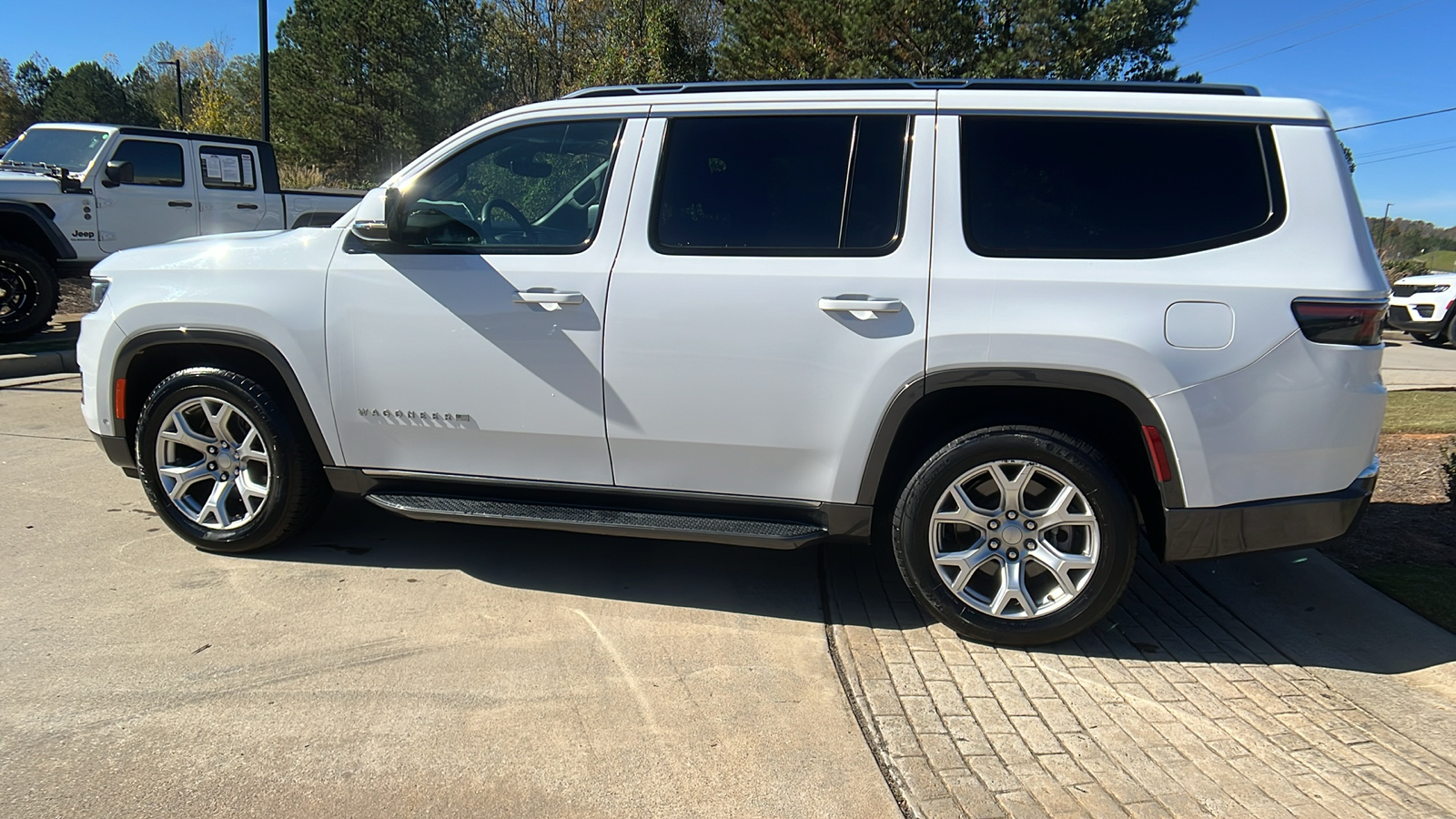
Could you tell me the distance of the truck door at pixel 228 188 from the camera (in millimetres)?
11086

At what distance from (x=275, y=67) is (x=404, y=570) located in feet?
126

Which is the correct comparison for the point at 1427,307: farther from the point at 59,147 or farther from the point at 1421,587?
the point at 59,147

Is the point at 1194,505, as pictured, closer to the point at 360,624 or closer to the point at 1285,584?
the point at 1285,584

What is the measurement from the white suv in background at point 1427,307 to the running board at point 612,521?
557 inches

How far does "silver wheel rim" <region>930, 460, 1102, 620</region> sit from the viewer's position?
11.1ft

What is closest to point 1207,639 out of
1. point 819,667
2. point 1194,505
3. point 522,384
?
point 1194,505

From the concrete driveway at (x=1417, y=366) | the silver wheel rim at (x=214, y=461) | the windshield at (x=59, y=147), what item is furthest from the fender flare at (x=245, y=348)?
the concrete driveway at (x=1417, y=366)

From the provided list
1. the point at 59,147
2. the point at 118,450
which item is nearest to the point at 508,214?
the point at 118,450

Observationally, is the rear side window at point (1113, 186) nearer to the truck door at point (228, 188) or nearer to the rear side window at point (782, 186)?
the rear side window at point (782, 186)

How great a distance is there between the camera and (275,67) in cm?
3609

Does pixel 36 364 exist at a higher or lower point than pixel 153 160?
lower

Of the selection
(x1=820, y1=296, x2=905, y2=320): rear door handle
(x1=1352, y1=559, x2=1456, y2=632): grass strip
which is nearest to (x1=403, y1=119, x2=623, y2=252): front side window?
(x1=820, y1=296, x2=905, y2=320): rear door handle

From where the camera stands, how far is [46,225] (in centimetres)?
927

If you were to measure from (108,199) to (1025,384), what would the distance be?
1067 centimetres
